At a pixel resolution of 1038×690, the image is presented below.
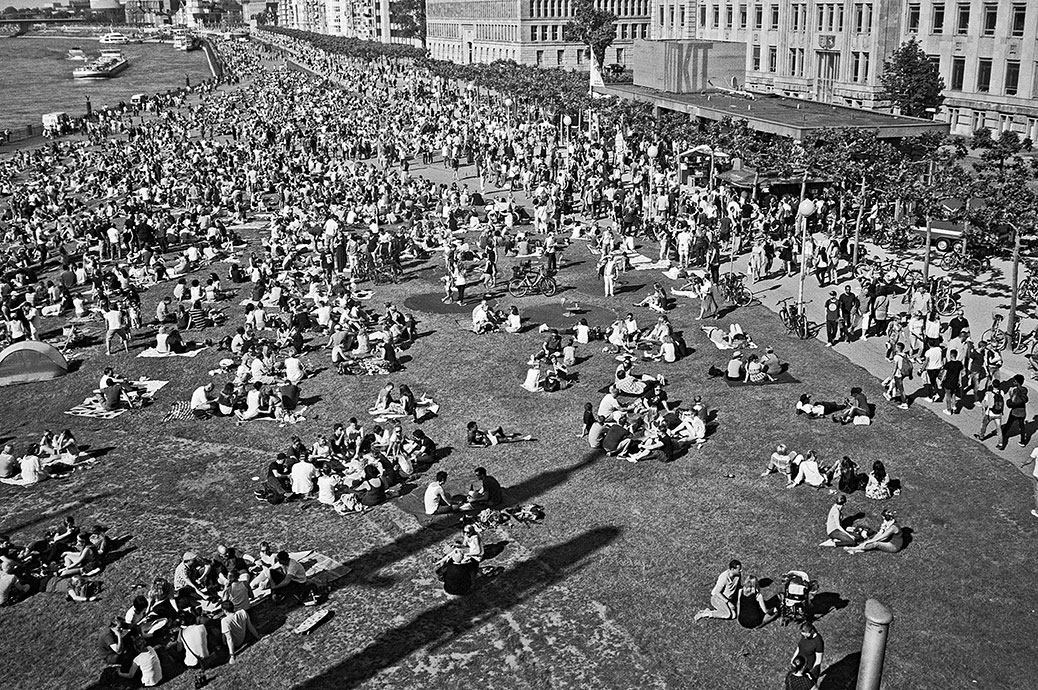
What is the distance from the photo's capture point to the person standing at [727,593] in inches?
581

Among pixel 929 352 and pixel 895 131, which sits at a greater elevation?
pixel 895 131

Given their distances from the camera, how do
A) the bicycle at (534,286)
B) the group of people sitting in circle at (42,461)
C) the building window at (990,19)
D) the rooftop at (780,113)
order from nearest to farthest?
the group of people sitting in circle at (42,461) < the bicycle at (534,286) < the rooftop at (780,113) < the building window at (990,19)

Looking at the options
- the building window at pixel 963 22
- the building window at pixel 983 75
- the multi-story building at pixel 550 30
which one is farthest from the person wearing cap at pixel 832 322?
the multi-story building at pixel 550 30

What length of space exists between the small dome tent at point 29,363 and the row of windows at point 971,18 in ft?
158

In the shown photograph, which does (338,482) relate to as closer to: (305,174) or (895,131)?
(895,131)

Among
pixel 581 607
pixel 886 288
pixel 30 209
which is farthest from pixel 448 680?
pixel 30 209

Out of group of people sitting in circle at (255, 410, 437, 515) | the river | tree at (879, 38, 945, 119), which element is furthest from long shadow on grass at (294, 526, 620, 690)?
the river

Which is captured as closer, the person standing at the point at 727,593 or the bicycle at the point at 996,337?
the person standing at the point at 727,593

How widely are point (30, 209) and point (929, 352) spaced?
3861 centimetres

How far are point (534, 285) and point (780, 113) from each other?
2322 cm

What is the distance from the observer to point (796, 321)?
27031mm

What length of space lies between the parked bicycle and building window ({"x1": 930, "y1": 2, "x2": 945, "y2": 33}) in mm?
39500

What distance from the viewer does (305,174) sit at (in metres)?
53.5

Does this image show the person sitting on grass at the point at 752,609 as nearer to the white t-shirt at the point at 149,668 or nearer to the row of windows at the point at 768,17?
the white t-shirt at the point at 149,668
